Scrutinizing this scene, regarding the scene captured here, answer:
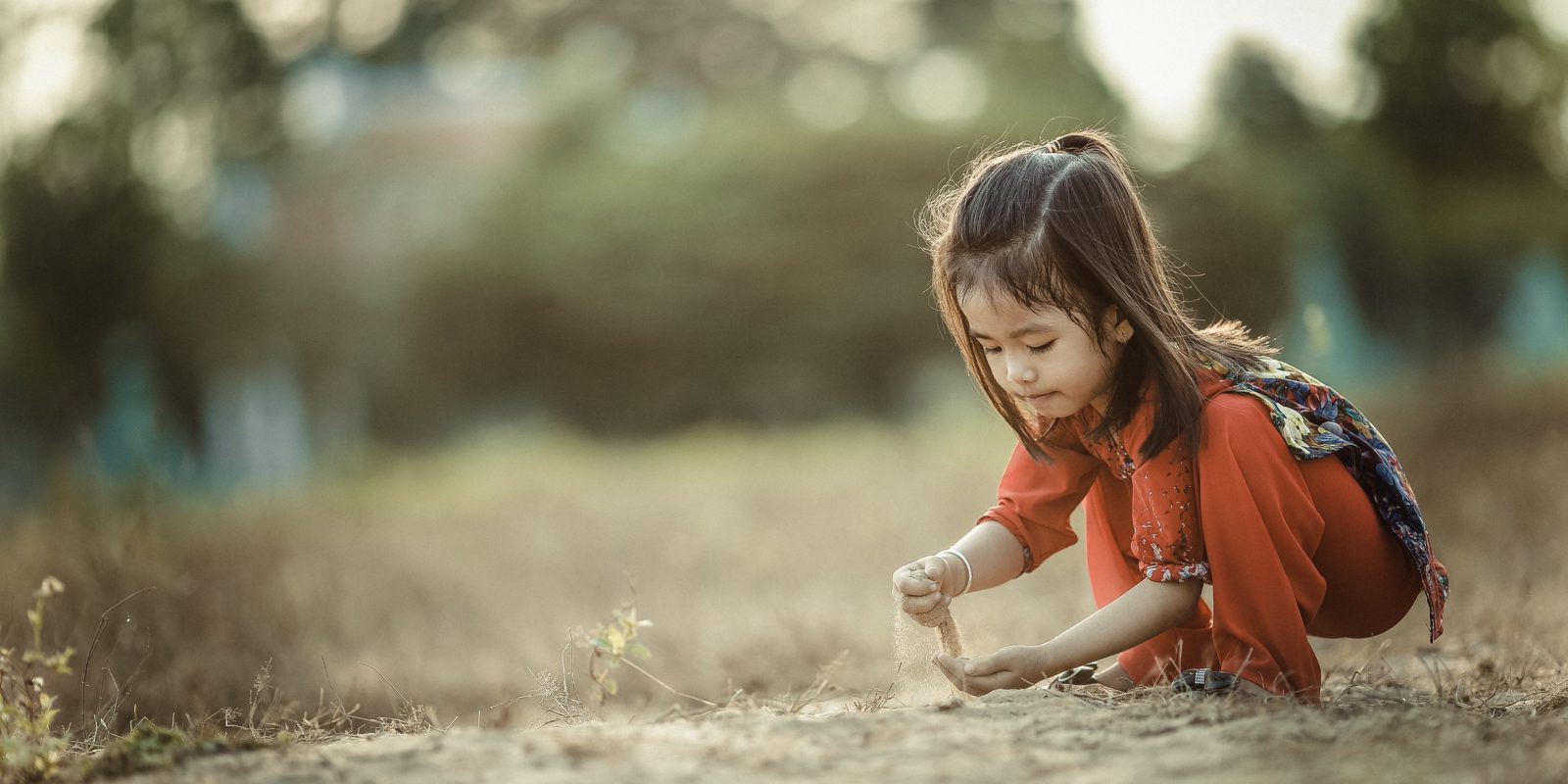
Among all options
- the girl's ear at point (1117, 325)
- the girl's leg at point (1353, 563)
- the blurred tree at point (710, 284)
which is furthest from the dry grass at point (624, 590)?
the blurred tree at point (710, 284)

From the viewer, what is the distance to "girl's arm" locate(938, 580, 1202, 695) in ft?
8.29

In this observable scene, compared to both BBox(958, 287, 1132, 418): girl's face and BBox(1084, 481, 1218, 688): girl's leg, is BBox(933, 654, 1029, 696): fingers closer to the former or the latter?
BBox(1084, 481, 1218, 688): girl's leg

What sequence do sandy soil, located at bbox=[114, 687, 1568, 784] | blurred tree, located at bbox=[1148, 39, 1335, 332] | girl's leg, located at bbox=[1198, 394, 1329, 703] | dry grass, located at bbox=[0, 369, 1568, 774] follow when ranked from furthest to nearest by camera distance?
1. blurred tree, located at bbox=[1148, 39, 1335, 332]
2. dry grass, located at bbox=[0, 369, 1568, 774]
3. girl's leg, located at bbox=[1198, 394, 1329, 703]
4. sandy soil, located at bbox=[114, 687, 1568, 784]

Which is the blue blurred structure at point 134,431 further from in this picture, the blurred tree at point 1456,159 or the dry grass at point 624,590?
the blurred tree at point 1456,159

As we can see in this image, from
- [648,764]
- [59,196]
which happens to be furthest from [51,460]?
[648,764]

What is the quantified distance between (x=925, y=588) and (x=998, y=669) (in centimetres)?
22

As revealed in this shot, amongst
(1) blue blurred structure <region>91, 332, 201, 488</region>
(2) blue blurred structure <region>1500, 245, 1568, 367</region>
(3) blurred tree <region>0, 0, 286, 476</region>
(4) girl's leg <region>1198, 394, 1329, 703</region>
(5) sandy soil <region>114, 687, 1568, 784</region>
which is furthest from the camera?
(2) blue blurred structure <region>1500, 245, 1568, 367</region>

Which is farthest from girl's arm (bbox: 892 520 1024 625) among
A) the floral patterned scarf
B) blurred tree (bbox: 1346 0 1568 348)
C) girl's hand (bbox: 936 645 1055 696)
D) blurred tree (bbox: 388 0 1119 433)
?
blurred tree (bbox: 388 0 1119 433)

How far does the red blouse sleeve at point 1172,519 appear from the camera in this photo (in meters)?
2.52

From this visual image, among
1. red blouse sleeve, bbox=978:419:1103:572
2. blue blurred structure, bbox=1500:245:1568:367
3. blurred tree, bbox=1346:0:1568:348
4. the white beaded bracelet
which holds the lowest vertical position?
the white beaded bracelet

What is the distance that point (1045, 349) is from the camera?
254cm

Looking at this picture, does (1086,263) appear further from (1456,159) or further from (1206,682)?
(1456,159)

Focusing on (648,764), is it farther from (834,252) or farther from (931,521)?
(834,252)

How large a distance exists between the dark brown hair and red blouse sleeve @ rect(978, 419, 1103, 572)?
0.17m
